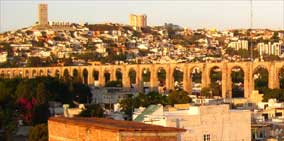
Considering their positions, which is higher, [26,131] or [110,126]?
[110,126]

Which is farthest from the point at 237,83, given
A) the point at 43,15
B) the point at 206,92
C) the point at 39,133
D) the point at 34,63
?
the point at 43,15

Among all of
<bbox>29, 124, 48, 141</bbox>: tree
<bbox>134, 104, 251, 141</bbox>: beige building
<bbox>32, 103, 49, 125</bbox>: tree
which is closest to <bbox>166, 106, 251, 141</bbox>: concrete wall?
<bbox>134, 104, 251, 141</bbox>: beige building

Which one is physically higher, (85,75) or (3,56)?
(3,56)

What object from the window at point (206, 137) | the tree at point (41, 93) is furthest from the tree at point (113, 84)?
the window at point (206, 137)

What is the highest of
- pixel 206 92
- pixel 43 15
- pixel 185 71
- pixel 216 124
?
pixel 43 15

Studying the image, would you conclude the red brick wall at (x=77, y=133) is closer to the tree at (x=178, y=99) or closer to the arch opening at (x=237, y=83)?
the tree at (x=178, y=99)

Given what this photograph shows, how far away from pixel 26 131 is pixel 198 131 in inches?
650

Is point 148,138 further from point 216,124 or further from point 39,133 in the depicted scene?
point 39,133

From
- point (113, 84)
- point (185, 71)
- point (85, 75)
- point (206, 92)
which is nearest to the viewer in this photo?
point (206, 92)

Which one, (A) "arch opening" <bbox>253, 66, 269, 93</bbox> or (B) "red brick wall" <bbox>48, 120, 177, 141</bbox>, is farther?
(A) "arch opening" <bbox>253, 66, 269, 93</bbox>

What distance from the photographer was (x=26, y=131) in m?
33.1

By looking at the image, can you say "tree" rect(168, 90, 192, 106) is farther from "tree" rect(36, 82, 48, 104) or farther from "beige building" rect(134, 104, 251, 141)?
"beige building" rect(134, 104, 251, 141)

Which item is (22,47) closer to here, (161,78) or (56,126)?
(161,78)

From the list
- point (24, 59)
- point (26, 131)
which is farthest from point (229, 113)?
point (24, 59)
